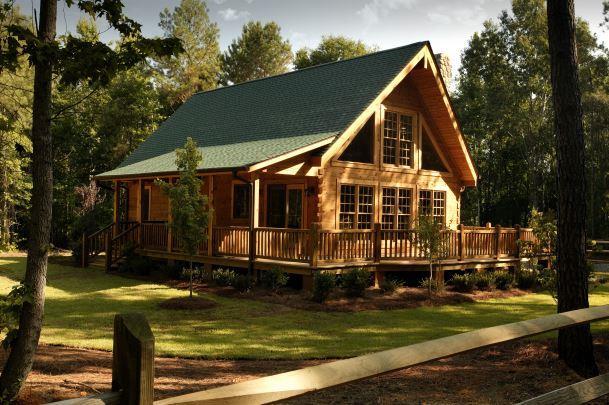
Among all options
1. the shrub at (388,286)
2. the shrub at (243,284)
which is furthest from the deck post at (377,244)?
the shrub at (243,284)

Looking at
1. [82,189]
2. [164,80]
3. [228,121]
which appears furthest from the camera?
[164,80]

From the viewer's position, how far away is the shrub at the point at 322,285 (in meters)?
14.6

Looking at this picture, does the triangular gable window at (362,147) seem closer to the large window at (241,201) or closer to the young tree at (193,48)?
the large window at (241,201)

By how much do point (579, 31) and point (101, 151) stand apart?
34.4 m

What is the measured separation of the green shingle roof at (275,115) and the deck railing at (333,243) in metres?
2.35

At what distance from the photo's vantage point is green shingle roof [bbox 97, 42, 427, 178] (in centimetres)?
1917

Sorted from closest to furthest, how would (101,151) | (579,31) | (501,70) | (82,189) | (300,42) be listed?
(82,189) → (101,151) → (579,31) → (501,70) → (300,42)

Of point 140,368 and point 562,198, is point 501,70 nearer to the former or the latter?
point 562,198

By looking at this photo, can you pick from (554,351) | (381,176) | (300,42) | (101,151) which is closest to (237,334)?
(554,351)

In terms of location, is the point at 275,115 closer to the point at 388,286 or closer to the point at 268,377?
the point at 388,286

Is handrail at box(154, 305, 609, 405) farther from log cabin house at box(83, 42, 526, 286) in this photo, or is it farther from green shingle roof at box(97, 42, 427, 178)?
green shingle roof at box(97, 42, 427, 178)

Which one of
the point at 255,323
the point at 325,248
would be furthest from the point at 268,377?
the point at 325,248

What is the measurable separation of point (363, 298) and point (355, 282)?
0.54 metres

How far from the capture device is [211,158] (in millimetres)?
20094
